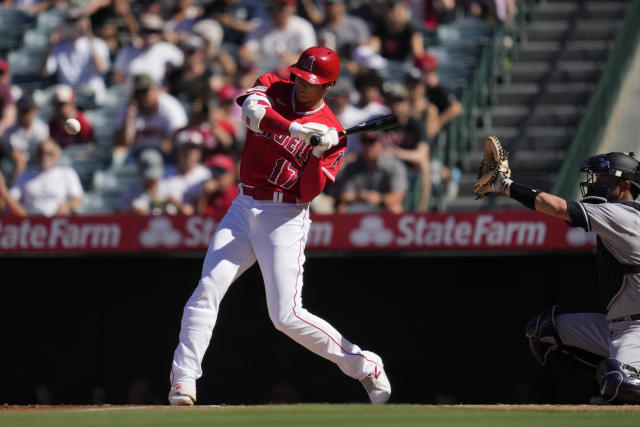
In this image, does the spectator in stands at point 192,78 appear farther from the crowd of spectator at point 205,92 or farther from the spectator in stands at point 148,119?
the spectator in stands at point 148,119

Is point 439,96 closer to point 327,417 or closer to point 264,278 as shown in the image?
point 264,278

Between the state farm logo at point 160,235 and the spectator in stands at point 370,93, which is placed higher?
the spectator in stands at point 370,93

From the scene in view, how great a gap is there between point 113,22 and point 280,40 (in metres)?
2.19

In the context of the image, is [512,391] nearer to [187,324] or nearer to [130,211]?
[187,324]

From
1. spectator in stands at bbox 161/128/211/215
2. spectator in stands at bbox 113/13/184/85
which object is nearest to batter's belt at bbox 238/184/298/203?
spectator in stands at bbox 161/128/211/215

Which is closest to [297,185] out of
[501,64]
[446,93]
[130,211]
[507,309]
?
[507,309]

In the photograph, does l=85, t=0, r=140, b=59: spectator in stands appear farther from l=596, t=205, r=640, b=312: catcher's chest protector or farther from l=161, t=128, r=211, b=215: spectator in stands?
l=596, t=205, r=640, b=312: catcher's chest protector

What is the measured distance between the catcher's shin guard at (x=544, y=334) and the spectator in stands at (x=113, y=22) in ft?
21.9

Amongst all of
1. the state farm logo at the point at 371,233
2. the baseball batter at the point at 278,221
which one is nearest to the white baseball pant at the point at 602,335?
the baseball batter at the point at 278,221

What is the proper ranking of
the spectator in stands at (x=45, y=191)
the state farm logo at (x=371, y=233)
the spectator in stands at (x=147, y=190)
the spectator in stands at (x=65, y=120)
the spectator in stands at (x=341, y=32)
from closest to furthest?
the state farm logo at (x=371, y=233), the spectator in stands at (x=147, y=190), the spectator in stands at (x=45, y=191), the spectator in stands at (x=65, y=120), the spectator in stands at (x=341, y=32)

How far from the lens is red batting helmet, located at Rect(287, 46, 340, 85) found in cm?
623

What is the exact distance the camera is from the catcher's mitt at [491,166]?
6.34 metres

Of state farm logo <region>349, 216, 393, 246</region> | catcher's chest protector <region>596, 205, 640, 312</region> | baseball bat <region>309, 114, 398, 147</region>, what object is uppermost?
baseball bat <region>309, 114, 398, 147</region>

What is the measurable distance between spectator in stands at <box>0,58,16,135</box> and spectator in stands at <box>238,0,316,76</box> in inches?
93.3
